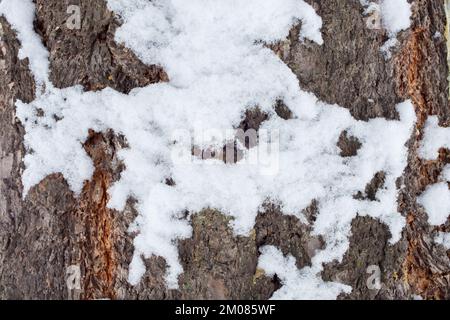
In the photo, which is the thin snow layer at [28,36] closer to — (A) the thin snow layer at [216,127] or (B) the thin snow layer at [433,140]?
(A) the thin snow layer at [216,127]

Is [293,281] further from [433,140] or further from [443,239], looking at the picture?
[433,140]

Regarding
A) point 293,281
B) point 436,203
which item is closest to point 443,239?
point 436,203

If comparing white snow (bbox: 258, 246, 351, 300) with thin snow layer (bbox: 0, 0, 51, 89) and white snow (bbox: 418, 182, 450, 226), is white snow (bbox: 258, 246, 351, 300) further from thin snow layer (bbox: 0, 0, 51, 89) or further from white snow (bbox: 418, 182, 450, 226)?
thin snow layer (bbox: 0, 0, 51, 89)

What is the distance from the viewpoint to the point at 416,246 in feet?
5.52

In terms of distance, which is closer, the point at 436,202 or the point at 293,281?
the point at 293,281

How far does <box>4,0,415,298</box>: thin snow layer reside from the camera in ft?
5.27

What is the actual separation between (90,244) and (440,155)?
1.15m

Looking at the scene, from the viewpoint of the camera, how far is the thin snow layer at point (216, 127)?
161 centimetres

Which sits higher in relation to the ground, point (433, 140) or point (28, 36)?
point (28, 36)

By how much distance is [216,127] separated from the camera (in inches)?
63.9

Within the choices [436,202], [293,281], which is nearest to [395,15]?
[436,202]

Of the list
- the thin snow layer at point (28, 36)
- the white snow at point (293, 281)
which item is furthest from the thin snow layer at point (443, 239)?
the thin snow layer at point (28, 36)

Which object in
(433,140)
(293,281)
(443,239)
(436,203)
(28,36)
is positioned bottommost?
(293,281)
